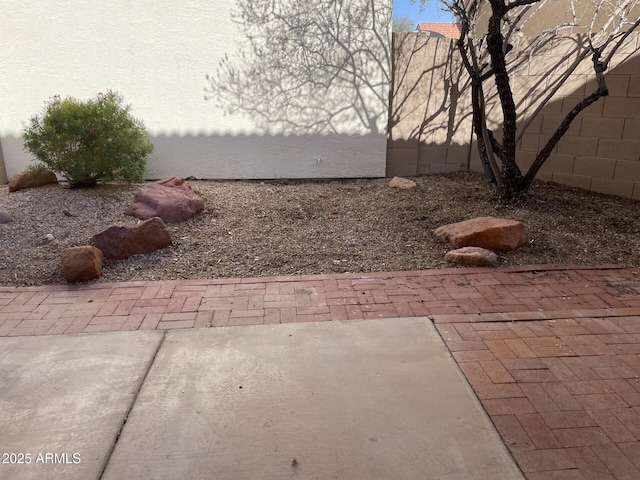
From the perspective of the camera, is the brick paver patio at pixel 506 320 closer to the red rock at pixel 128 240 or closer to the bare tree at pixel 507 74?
the red rock at pixel 128 240

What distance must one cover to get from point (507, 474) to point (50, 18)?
7.95 meters

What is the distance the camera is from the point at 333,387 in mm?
2895

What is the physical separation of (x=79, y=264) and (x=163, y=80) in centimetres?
415

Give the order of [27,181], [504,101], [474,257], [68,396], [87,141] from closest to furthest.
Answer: [68,396], [474,257], [504,101], [87,141], [27,181]

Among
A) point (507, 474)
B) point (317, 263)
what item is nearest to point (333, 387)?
point (507, 474)

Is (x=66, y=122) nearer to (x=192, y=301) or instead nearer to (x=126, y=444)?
(x=192, y=301)

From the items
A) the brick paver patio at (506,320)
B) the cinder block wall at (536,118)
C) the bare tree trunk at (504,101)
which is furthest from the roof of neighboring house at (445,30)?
the brick paver patio at (506,320)

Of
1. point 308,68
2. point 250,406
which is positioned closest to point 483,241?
point 250,406

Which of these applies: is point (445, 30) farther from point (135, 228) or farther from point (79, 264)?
point (79, 264)

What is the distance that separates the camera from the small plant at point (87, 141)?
6.39 m

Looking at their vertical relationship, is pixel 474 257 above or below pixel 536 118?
below

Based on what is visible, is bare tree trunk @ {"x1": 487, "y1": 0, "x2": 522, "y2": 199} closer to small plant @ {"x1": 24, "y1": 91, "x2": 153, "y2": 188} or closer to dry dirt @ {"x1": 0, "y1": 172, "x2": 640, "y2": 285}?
dry dirt @ {"x1": 0, "y1": 172, "x2": 640, "y2": 285}

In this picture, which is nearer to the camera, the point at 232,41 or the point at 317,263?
the point at 317,263

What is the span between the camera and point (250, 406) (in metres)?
2.72
